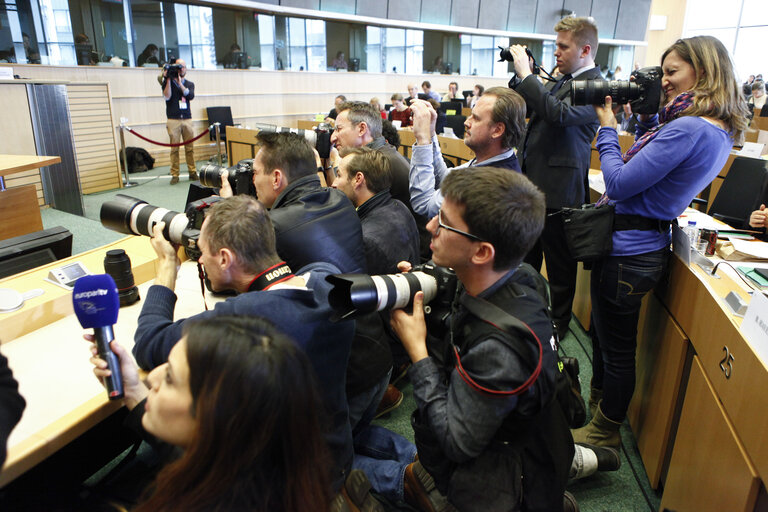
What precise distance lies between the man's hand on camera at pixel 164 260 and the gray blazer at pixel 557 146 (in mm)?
1736

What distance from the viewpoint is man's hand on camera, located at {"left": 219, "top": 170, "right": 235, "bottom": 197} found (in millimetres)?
2348

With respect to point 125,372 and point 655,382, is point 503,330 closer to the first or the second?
point 125,372

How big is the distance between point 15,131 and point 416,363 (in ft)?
17.4

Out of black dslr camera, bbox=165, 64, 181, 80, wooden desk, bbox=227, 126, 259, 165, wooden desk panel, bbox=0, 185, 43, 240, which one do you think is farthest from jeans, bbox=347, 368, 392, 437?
black dslr camera, bbox=165, 64, 181, 80

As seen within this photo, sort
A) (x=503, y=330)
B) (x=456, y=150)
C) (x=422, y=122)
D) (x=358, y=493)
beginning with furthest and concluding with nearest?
(x=456, y=150) < (x=422, y=122) < (x=358, y=493) < (x=503, y=330)

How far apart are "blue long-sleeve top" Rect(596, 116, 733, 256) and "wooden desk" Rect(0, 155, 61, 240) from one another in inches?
146

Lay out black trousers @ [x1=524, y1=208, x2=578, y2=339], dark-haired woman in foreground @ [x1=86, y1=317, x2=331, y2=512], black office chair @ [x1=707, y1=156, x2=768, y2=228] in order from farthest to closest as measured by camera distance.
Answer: black office chair @ [x1=707, y1=156, x2=768, y2=228] → black trousers @ [x1=524, y1=208, x2=578, y2=339] → dark-haired woman in foreground @ [x1=86, y1=317, x2=331, y2=512]

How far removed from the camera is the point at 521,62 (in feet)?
8.34

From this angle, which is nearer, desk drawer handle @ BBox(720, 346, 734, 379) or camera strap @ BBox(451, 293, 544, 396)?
camera strap @ BBox(451, 293, 544, 396)

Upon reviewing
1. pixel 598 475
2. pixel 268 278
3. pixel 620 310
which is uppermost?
pixel 268 278

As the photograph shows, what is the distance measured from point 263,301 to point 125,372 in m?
0.35

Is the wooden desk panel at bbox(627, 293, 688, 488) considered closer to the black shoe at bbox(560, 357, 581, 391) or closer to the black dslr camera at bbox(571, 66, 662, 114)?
the black shoe at bbox(560, 357, 581, 391)

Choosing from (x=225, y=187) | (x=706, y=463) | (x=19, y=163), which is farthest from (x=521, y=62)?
(x=19, y=163)

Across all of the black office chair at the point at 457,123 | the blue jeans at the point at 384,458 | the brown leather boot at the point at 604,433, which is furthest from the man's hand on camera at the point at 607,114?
the black office chair at the point at 457,123
